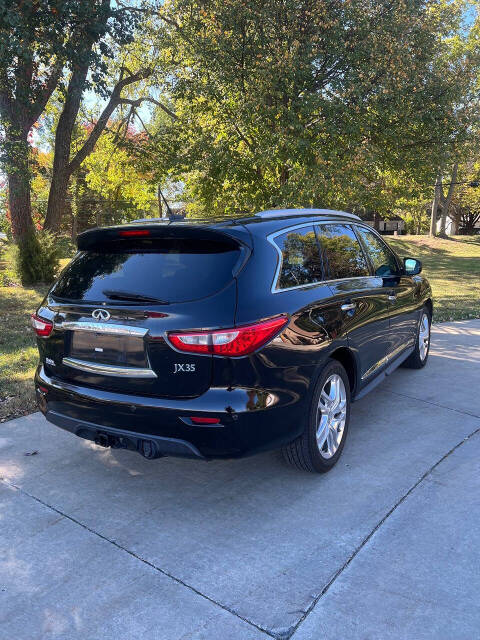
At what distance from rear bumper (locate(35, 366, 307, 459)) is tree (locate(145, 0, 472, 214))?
912 cm

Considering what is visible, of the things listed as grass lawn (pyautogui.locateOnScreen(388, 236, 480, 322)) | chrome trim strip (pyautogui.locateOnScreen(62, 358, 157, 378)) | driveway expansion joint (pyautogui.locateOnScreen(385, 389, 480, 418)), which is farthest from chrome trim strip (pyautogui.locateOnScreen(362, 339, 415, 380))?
grass lawn (pyautogui.locateOnScreen(388, 236, 480, 322))

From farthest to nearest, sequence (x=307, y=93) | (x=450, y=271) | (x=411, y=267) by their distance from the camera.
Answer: (x=450, y=271)
(x=307, y=93)
(x=411, y=267)

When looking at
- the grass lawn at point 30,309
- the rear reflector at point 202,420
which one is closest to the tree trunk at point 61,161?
the grass lawn at point 30,309

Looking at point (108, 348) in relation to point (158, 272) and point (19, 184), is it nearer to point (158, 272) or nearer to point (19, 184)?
point (158, 272)

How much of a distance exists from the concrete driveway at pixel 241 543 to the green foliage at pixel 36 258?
1131 centimetres

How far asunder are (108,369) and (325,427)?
1535 mm

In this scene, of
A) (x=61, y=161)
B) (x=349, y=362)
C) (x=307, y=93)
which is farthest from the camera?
(x=61, y=161)

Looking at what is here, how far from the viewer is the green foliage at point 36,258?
48.4 ft

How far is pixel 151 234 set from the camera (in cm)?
332

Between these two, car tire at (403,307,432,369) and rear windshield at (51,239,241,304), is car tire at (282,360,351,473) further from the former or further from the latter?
car tire at (403,307,432,369)

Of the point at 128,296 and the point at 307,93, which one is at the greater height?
the point at 307,93

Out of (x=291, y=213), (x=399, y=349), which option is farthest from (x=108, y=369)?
(x=399, y=349)

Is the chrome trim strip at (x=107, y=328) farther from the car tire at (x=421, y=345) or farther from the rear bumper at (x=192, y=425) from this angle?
the car tire at (x=421, y=345)

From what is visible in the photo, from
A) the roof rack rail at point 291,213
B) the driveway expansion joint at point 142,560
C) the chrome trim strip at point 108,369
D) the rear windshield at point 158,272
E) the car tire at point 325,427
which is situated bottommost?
the driveway expansion joint at point 142,560
